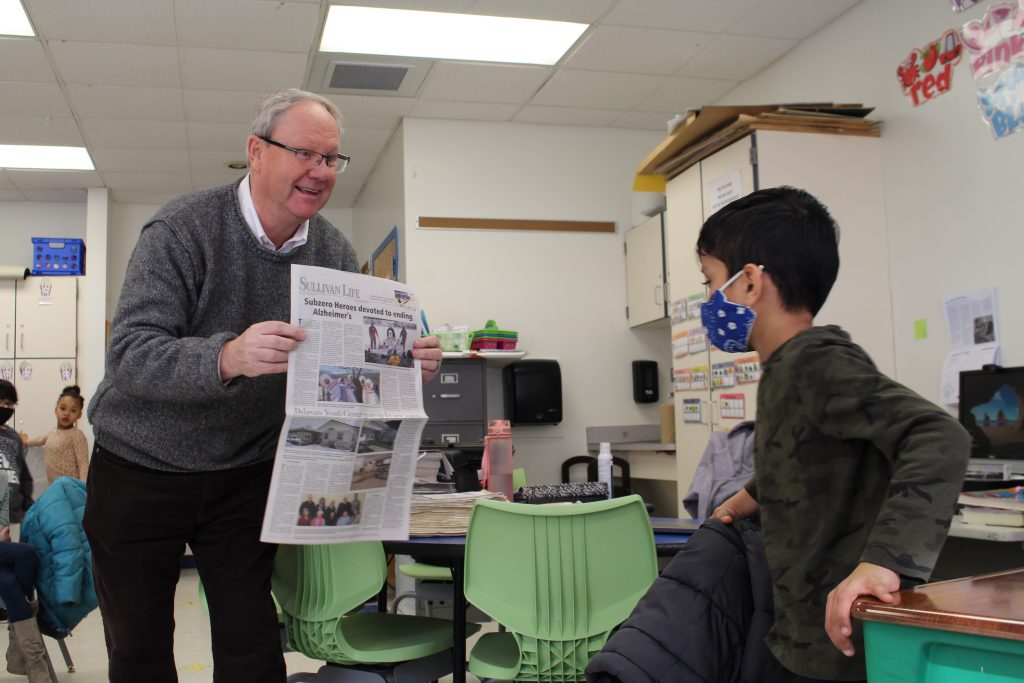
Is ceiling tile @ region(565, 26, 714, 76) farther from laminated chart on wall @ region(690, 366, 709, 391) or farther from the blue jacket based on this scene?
the blue jacket

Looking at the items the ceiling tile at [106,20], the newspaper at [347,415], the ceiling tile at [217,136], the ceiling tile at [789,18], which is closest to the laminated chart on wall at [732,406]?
the ceiling tile at [789,18]

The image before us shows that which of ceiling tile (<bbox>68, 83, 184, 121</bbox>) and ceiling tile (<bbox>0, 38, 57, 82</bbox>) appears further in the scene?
ceiling tile (<bbox>68, 83, 184, 121</bbox>)

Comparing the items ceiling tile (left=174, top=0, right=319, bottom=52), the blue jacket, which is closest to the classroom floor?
the blue jacket

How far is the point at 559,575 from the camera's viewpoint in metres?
2.06

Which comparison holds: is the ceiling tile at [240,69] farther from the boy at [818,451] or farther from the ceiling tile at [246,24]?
the boy at [818,451]

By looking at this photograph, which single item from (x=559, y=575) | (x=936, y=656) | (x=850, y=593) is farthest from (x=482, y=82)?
(x=936, y=656)

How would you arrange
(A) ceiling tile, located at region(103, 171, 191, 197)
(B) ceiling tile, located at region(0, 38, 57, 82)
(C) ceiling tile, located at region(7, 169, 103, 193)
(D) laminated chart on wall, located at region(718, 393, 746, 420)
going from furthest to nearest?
(A) ceiling tile, located at region(103, 171, 191, 197) < (C) ceiling tile, located at region(7, 169, 103, 193) < (B) ceiling tile, located at region(0, 38, 57, 82) < (D) laminated chart on wall, located at region(718, 393, 746, 420)

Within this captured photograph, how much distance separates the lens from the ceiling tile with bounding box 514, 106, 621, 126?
616 cm

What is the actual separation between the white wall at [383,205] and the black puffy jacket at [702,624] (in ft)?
16.5

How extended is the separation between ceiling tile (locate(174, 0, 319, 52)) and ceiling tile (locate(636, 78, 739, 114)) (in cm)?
225

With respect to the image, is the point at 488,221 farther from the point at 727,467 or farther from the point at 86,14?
the point at 727,467

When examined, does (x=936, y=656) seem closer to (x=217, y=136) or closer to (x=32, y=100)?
(x=32, y=100)

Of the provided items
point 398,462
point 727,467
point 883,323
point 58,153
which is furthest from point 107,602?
point 58,153

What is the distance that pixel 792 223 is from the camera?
1378 millimetres
